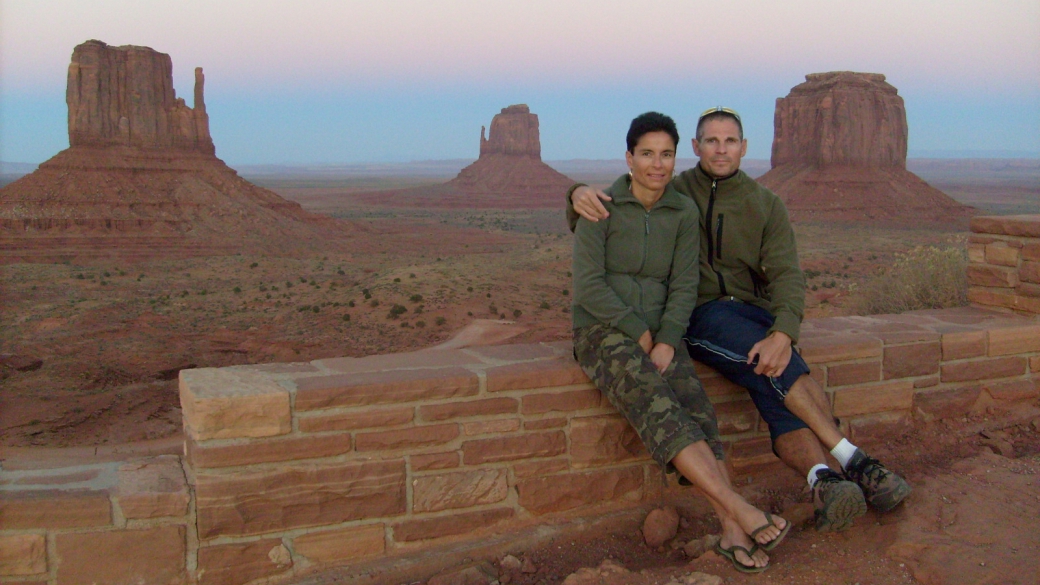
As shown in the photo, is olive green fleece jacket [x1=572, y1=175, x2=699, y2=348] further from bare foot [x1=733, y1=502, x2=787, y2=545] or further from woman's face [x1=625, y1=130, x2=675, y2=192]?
bare foot [x1=733, y1=502, x2=787, y2=545]

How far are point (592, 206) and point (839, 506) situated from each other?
1540 mm

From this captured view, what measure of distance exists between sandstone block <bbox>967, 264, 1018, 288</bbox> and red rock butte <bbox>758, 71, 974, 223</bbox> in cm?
4235

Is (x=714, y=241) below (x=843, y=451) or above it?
above

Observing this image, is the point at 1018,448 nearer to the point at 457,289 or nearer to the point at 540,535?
the point at 540,535

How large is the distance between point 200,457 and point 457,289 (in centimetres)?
1513

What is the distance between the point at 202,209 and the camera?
3697 cm

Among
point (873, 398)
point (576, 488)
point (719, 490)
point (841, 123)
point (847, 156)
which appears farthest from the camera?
point (847, 156)

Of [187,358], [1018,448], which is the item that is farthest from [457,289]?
[1018,448]

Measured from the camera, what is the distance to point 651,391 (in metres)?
3.29

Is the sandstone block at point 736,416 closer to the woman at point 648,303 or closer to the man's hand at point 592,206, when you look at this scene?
the woman at point 648,303

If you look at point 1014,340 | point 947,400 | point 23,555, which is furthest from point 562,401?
point 1014,340

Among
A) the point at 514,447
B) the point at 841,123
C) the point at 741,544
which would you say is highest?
the point at 841,123

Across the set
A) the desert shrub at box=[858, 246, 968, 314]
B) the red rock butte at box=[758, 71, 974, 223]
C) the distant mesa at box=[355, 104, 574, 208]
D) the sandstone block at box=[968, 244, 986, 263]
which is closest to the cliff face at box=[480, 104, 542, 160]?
the distant mesa at box=[355, 104, 574, 208]

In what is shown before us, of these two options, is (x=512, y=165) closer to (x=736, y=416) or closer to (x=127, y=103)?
(x=127, y=103)
